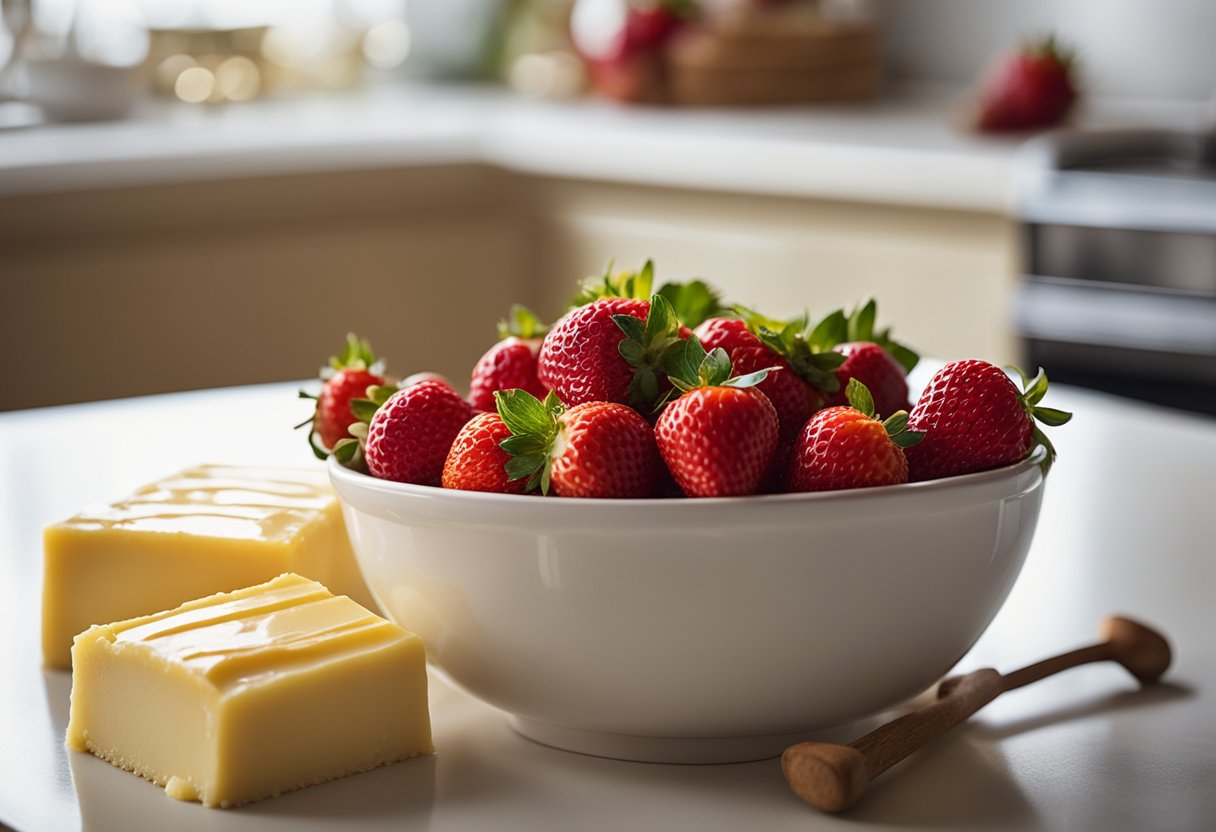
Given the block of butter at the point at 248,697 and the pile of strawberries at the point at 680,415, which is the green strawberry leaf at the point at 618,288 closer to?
the pile of strawberries at the point at 680,415

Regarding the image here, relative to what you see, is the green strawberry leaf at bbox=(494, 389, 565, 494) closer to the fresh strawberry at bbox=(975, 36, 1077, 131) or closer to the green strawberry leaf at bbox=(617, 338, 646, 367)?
the green strawberry leaf at bbox=(617, 338, 646, 367)

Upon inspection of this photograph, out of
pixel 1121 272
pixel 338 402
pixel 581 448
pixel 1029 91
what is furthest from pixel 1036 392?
pixel 1029 91

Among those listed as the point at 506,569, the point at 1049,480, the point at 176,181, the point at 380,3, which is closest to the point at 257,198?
the point at 176,181

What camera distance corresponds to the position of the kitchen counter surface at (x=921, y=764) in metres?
0.64

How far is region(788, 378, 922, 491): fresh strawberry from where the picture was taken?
65 centimetres

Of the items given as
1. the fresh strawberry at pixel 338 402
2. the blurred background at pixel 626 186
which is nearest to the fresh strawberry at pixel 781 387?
the fresh strawberry at pixel 338 402

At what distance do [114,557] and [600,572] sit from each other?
301 mm

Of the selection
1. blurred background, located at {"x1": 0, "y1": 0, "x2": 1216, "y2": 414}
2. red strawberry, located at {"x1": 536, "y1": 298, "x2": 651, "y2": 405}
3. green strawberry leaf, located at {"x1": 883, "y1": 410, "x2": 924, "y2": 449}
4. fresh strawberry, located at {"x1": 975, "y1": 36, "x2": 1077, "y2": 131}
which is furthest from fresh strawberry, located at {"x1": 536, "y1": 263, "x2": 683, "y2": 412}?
fresh strawberry, located at {"x1": 975, "y1": 36, "x2": 1077, "y2": 131}

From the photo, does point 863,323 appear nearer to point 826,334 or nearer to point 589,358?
point 826,334

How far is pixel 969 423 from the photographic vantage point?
0.69m

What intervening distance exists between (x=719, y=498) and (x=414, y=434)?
0.52 feet

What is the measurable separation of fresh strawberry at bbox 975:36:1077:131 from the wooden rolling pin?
1805 millimetres

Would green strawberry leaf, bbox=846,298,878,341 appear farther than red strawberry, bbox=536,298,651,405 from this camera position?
Yes

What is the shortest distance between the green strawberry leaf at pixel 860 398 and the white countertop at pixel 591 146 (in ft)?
5.15
